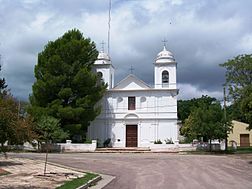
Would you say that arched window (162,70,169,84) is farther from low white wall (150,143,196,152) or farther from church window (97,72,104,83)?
low white wall (150,143,196,152)

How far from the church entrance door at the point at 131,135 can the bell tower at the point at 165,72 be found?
609 cm

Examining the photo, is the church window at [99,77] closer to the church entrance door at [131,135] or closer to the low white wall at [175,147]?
the church entrance door at [131,135]

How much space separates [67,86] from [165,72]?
1282cm

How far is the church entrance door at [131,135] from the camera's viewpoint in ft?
154

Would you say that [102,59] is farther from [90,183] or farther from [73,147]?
[90,183]

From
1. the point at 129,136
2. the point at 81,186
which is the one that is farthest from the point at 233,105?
the point at 81,186

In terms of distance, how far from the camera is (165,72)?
160ft

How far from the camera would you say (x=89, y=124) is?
4656cm

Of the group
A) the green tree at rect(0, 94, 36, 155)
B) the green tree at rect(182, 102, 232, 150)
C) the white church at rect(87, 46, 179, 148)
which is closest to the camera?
the green tree at rect(0, 94, 36, 155)

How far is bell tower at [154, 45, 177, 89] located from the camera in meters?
48.0

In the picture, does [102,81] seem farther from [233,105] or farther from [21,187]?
[21,187]

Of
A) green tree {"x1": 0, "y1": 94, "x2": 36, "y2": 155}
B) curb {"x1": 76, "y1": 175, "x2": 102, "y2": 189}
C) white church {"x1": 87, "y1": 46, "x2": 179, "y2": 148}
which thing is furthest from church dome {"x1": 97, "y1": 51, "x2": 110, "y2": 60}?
curb {"x1": 76, "y1": 175, "x2": 102, "y2": 189}

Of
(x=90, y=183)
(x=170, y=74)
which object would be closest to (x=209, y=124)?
(x=170, y=74)

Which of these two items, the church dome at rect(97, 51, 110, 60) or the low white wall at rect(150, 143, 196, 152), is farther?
the church dome at rect(97, 51, 110, 60)
